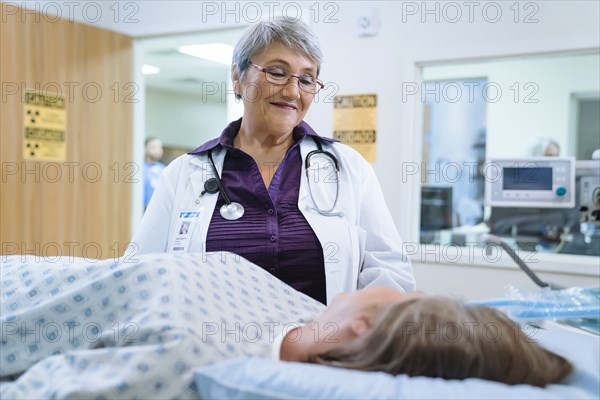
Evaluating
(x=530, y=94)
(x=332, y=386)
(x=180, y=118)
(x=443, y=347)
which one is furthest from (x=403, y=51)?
(x=180, y=118)

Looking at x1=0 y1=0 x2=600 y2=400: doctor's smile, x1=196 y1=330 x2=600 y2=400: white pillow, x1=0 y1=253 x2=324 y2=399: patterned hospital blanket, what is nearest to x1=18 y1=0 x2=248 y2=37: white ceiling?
x1=0 y1=0 x2=600 y2=400: doctor's smile

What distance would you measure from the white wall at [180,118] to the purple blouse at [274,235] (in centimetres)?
732

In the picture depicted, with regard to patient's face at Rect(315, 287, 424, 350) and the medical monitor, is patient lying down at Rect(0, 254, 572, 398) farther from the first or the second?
the medical monitor

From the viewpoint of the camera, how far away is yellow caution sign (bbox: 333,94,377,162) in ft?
9.73

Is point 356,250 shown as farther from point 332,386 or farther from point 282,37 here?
point 332,386

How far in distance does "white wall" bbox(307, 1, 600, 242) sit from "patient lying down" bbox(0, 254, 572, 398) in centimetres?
172

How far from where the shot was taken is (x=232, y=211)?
1.59 meters

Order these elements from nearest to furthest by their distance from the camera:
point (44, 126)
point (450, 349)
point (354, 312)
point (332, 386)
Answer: point (332, 386)
point (450, 349)
point (354, 312)
point (44, 126)

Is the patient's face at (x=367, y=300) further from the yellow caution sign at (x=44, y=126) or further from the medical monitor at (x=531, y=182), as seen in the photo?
the yellow caution sign at (x=44, y=126)

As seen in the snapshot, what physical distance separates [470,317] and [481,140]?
16.4 ft

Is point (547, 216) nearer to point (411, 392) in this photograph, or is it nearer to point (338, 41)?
point (338, 41)

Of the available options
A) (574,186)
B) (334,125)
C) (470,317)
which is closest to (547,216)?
(574,186)

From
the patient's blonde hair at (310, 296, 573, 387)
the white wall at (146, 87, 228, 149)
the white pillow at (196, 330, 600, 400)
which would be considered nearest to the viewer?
the white pillow at (196, 330, 600, 400)

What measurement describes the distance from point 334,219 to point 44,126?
191 cm
